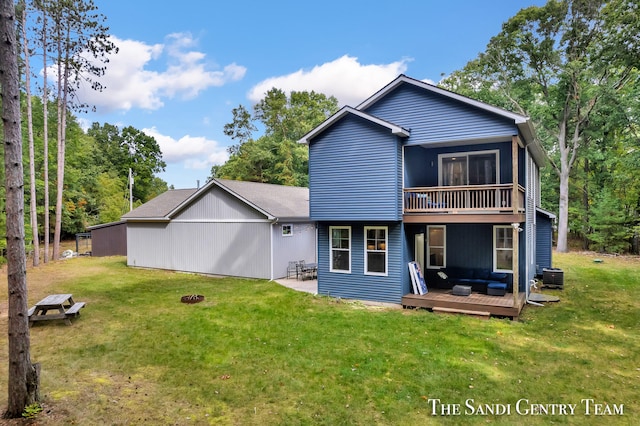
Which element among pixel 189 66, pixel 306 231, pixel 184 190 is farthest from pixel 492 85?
pixel 184 190

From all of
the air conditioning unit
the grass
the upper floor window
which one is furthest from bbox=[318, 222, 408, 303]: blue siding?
the air conditioning unit

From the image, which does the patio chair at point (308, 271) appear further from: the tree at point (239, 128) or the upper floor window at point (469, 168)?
the tree at point (239, 128)

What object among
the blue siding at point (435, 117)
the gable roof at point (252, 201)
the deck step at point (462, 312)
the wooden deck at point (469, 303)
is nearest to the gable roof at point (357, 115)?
the blue siding at point (435, 117)

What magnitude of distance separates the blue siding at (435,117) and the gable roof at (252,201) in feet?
21.4

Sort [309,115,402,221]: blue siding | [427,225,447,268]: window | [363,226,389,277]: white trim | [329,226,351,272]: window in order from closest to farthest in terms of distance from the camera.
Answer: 1. [309,115,402,221]: blue siding
2. [363,226,389,277]: white trim
3. [329,226,351,272]: window
4. [427,225,447,268]: window

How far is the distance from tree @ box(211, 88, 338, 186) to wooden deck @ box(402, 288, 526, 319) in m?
25.7

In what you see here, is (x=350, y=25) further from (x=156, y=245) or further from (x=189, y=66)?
(x=156, y=245)

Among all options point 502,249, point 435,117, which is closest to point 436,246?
point 502,249

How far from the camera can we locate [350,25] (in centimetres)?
1877

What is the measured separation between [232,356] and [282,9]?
1648cm

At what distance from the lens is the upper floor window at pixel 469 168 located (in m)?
11.4

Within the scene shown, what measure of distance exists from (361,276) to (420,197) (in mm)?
3164

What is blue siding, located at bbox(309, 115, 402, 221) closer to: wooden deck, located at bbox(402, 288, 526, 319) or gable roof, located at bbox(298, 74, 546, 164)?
gable roof, located at bbox(298, 74, 546, 164)

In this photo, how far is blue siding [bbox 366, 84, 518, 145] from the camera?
9.88 meters
